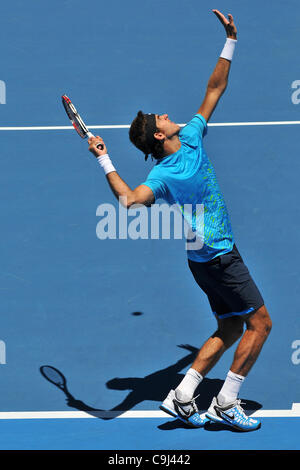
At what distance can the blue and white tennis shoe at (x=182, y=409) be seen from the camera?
5.48 metres

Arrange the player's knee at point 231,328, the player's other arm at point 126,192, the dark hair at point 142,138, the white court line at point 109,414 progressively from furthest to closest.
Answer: the white court line at point 109,414, the player's knee at point 231,328, the dark hair at point 142,138, the player's other arm at point 126,192

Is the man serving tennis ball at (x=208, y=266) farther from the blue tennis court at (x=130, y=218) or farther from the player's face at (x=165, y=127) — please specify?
the blue tennis court at (x=130, y=218)

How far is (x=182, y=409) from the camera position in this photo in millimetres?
5480

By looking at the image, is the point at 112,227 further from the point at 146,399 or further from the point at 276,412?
the point at 276,412

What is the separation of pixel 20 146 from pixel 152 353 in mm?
2869

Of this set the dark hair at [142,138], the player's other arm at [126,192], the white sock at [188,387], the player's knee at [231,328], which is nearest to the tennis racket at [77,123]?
the dark hair at [142,138]

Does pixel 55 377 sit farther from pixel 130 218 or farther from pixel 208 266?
pixel 130 218

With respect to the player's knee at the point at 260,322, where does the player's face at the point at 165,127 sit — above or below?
above

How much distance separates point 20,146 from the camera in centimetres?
820

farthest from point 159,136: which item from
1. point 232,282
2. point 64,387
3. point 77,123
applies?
point 64,387

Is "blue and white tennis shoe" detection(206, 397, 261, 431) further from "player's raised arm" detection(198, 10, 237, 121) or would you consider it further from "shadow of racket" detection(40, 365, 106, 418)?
"player's raised arm" detection(198, 10, 237, 121)

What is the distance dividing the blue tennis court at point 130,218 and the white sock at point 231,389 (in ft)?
0.74

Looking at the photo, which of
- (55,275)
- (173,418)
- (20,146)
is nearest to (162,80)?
(20,146)

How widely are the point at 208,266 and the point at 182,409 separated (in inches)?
37.4
